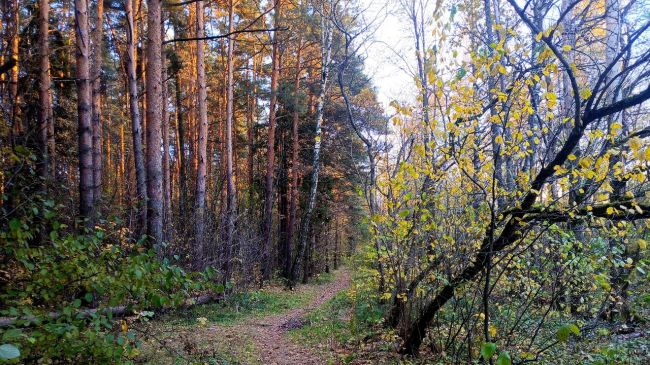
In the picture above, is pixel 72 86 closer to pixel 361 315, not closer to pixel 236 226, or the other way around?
pixel 236 226

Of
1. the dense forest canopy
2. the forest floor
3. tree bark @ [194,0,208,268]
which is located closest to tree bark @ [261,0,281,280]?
the dense forest canopy

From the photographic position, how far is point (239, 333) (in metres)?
7.76

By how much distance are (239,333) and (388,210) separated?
449cm

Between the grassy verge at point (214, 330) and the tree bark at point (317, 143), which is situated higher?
the tree bark at point (317, 143)

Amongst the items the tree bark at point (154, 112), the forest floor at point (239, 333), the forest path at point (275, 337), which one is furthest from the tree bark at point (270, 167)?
the tree bark at point (154, 112)

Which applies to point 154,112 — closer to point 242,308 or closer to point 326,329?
point 326,329

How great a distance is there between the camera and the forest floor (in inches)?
210

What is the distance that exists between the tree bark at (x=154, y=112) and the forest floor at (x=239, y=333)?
170 cm

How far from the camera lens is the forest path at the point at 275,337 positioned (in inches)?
250

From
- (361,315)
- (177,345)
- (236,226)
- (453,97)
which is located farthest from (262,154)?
(453,97)

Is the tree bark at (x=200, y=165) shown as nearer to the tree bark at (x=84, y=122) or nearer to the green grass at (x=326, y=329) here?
the tree bark at (x=84, y=122)

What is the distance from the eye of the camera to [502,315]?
5.06 meters

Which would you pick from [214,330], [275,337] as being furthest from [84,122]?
[275,337]

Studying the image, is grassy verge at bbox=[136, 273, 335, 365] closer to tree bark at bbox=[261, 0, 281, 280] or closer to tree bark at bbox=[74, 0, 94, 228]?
tree bark at bbox=[261, 0, 281, 280]
